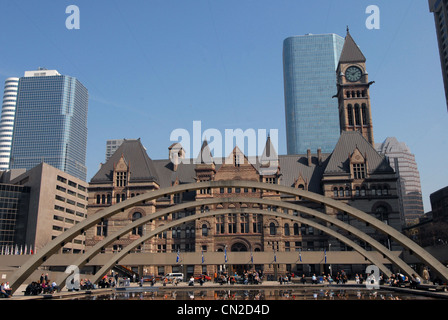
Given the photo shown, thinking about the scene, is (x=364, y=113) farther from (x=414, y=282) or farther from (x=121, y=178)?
(x=414, y=282)

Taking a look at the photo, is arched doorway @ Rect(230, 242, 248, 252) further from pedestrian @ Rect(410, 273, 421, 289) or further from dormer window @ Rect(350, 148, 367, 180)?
pedestrian @ Rect(410, 273, 421, 289)

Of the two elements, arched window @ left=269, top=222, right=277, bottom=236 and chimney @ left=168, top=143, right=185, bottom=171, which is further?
chimney @ left=168, top=143, right=185, bottom=171

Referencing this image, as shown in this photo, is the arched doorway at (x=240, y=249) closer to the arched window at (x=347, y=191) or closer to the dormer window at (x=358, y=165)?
the arched window at (x=347, y=191)

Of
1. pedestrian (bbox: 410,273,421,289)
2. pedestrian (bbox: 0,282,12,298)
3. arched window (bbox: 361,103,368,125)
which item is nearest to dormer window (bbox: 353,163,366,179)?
arched window (bbox: 361,103,368,125)

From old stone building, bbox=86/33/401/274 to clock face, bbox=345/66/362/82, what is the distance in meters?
20.7

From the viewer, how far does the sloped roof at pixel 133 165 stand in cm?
7181

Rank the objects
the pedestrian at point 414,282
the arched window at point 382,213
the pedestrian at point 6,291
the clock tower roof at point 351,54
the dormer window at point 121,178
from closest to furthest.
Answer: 1. the pedestrian at point 6,291
2. the pedestrian at point 414,282
3. the arched window at point 382,213
4. the dormer window at point 121,178
5. the clock tower roof at point 351,54

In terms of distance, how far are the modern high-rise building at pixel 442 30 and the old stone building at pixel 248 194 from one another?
64110 millimetres

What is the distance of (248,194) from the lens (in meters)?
68.4

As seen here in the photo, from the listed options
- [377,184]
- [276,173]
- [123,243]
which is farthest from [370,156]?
[123,243]

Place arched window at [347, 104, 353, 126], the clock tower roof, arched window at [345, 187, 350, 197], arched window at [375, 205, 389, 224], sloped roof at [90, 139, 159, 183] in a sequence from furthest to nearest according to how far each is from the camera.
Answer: the clock tower roof < arched window at [347, 104, 353, 126] < sloped roof at [90, 139, 159, 183] < arched window at [345, 187, 350, 197] < arched window at [375, 205, 389, 224]

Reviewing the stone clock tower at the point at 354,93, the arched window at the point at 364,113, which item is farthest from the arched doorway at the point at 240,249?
the arched window at the point at 364,113

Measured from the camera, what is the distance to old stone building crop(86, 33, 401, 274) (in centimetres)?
6575

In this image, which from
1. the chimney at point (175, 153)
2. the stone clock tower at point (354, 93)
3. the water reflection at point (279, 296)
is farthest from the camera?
the stone clock tower at point (354, 93)
